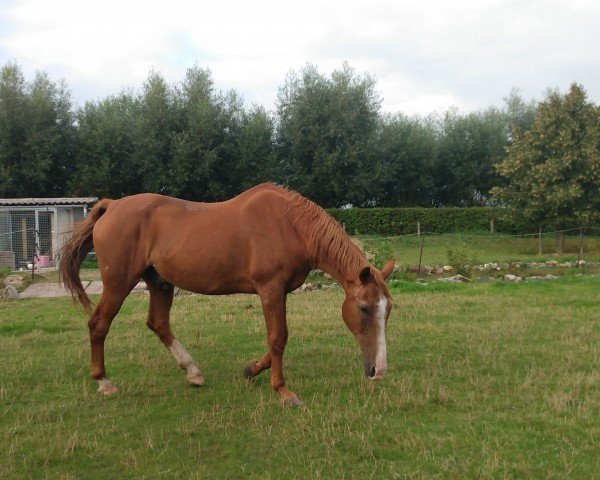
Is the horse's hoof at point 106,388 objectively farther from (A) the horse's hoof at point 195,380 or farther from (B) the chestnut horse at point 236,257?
(A) the horse's hoof at point 195,380

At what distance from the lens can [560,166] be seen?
25.3 metres

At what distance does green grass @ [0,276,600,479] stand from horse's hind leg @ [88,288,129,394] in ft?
0.78

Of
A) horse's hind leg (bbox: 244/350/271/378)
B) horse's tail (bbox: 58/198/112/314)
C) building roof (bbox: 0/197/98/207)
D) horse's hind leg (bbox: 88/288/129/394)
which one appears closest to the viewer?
horse's hind leg (bbox: 88/288/129/394)

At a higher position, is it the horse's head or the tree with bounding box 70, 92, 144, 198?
the tree with bounding box 70, 92, 144, 198

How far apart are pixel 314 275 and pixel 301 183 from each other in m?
19.7

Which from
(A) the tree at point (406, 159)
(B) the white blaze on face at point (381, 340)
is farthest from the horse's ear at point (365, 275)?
(A) the tree at point (406, 159)

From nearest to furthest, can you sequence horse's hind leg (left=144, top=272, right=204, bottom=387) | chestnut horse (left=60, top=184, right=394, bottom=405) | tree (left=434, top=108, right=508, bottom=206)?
1. chestnut horse (left=60, top=184, right=394, bottom=405)
2. horse's hind leg (left=144, top=272, right=204, bottom=387)
3. tree (left=434, top=108, right=508, bottom=206)

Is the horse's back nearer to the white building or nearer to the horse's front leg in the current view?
the horse's front leg

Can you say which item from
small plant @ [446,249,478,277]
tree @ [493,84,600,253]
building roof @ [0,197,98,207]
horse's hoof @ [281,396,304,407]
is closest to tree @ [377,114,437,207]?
tree @ [493,84,600,253]

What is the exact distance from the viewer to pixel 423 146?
3762 centimetres

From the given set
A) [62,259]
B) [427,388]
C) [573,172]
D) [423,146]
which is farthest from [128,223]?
[423,146]

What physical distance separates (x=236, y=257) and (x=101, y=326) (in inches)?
62.5

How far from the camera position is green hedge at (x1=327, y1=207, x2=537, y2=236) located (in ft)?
99.8

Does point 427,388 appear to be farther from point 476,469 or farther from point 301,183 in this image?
point 301,183
